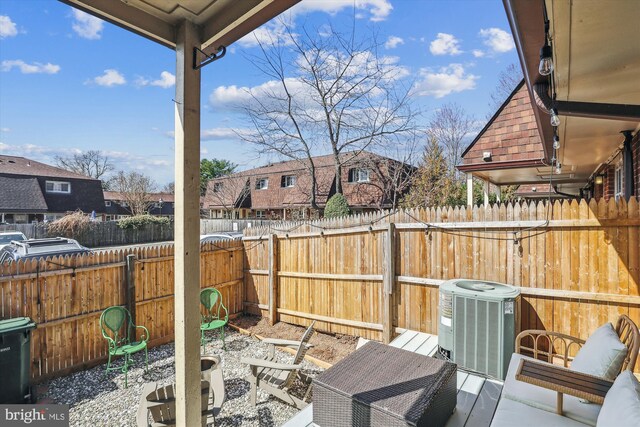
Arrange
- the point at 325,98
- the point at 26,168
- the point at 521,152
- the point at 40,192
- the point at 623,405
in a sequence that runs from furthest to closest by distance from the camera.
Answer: the point at 26,168
the point at 40,192
the point at 325,98
the point at 521,152
the point at 623,405

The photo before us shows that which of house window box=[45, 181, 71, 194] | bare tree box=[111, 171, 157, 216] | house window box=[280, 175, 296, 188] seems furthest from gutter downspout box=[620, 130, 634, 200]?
house window box=[45, 181, 71, 194]

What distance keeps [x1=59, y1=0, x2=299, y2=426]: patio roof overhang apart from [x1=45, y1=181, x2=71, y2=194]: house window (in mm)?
27858

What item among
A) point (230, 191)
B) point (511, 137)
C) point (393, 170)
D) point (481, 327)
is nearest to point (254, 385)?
point (481, 327)

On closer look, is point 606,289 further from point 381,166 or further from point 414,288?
point 381,166

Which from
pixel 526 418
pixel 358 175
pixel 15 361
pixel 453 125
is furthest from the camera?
pixel 453 125

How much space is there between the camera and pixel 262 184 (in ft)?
74.1

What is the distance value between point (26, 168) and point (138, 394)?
88.3ft

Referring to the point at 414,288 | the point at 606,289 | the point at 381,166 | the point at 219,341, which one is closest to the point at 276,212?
the point at 381,166

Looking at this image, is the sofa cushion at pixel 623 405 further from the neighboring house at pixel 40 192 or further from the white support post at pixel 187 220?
the neighboring house at pixel 40 192

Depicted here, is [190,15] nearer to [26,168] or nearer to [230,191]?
[230,191]

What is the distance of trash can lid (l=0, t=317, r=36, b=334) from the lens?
363cm

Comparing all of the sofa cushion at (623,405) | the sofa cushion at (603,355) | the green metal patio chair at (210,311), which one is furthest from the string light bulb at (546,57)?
the green metal patio chair at (210,311)

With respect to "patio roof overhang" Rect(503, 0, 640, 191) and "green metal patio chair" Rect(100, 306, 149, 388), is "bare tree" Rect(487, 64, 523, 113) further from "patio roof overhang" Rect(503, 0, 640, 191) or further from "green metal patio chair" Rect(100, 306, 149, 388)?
"green metal patio chair" Rect(100, 306, 149, 388)

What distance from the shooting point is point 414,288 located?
16.0ft
